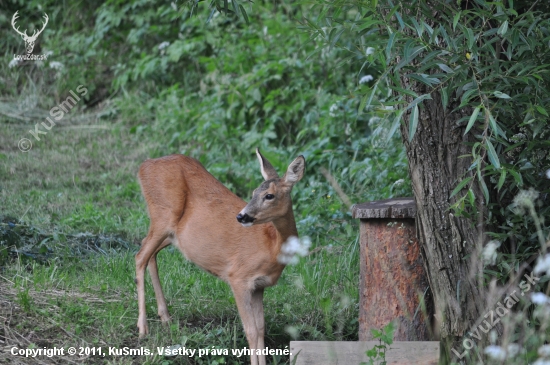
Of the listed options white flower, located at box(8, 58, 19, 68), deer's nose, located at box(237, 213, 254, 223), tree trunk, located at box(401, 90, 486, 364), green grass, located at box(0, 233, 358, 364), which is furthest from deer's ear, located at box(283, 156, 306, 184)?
white flower, located at box(8, 58, 19, 68)

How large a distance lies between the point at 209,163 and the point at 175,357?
4.32 meters

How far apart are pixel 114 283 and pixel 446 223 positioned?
2.36 meters

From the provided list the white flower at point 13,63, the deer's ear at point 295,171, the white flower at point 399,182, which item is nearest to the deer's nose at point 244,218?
the deer's ear at point 295,171

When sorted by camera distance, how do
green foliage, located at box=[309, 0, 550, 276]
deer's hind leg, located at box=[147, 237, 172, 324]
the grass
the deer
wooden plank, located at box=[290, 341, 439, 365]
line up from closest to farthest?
green foliage, located at box=[309, 0, 550, 276] → wooden plank, located at box=[290, 341, 439, 365] → the grass → the deer → deer's hind leg, located at box=[147, 237, 172, 324]

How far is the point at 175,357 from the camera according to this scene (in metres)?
4.70

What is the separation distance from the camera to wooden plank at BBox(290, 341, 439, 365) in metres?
4.38

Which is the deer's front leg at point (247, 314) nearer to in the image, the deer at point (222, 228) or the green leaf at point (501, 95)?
the deer at point (222, 228)

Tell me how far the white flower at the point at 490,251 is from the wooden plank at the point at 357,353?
54 cm

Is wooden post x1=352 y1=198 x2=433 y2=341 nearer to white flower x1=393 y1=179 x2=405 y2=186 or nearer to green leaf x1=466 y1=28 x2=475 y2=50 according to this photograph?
green leaf x1=466 y1=28 x2=475 y2=50

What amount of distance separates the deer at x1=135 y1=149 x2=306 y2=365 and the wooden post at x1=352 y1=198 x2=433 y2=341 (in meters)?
0.52

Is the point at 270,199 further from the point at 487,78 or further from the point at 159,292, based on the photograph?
the point at 487,78

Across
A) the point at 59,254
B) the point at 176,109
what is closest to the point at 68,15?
the point at 176,109

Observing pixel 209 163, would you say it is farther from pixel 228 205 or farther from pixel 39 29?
pixel 39 29

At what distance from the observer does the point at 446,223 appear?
444 cm
